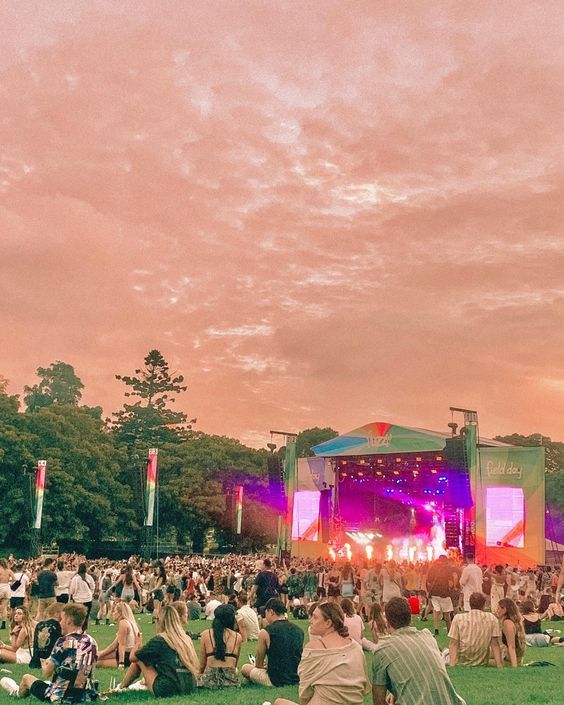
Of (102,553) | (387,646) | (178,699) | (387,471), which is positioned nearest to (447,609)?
(178,699)

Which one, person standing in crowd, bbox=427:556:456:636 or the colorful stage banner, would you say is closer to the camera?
person standing in crowd, bbox=427:556:456:636

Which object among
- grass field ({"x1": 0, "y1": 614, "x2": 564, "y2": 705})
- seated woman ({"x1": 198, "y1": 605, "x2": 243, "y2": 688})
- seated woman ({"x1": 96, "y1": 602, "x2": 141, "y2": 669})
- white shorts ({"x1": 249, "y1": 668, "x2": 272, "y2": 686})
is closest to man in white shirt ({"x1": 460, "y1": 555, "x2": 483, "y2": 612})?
grass field ({"x1": 0, "y1": 614, "x2": 564, "y2": 705})

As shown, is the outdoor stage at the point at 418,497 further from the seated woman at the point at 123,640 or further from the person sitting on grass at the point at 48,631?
the person sitting on grass at the point at 48,631

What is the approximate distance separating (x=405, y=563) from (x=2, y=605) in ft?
40.2

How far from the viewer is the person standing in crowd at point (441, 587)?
17688mm

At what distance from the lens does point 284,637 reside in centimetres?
949

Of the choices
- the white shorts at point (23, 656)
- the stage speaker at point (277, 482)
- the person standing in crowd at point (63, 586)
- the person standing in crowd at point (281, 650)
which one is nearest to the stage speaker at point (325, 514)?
the stage speaker at point (277, 482)

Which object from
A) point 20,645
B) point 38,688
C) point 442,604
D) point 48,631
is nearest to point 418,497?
point 442,604

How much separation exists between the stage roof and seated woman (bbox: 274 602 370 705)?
30.3 m

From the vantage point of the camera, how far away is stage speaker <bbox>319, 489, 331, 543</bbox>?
40.3 m

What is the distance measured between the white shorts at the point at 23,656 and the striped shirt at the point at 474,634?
233 inches

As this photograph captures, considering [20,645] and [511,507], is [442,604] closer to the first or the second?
[20,645]

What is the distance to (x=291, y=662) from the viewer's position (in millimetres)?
9508

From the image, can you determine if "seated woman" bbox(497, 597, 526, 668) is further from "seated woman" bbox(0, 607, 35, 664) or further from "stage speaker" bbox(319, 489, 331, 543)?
"stage speaker" bbox(319, 489, 331, 543)
